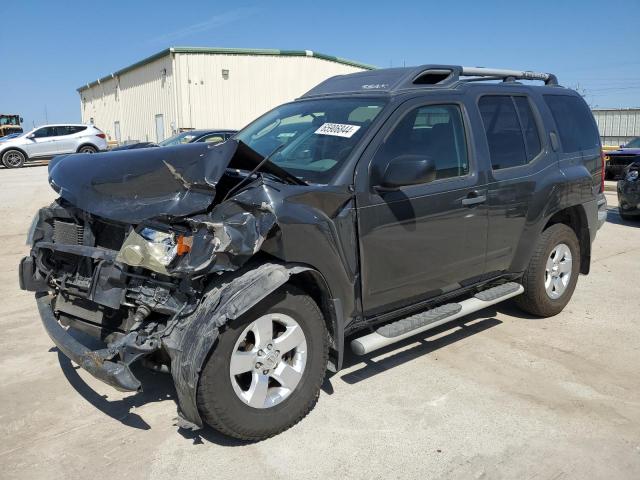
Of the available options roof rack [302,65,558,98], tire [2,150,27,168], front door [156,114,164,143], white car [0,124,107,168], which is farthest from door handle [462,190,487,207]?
front door [156,114,164,143]

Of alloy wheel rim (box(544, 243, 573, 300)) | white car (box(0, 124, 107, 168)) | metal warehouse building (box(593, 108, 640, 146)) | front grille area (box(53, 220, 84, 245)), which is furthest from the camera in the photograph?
metal warehouse building (box(593, 108, 640, 146))

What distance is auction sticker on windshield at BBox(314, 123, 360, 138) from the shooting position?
377 cm

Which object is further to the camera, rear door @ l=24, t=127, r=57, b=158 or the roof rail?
rear door @ l=24, t=127, r=57, b=158

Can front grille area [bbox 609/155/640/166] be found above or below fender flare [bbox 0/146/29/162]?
below

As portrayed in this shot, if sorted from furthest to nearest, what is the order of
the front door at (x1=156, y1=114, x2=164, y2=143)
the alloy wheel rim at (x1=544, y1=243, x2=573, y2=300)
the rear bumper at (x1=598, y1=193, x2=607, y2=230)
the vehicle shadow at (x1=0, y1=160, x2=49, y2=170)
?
1. the front door at (x1=156, y1=114, x2=164, y2=143)
2. the vehicle shadow at (x1=0, y1=160, x2=49, y2=170)
3. the rear bumper at (x1=598, y1=193, x2=607, y2=230)
4. the alloy wheel rim at (x1=544, y1=243, x2=573, y2=300)

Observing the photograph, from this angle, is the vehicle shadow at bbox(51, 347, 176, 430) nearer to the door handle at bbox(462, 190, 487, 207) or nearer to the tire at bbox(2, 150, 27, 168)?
the door handle at bbox(462, 190, 487, 207)

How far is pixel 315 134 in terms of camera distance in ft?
13.0

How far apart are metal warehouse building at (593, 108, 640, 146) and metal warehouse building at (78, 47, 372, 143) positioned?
13.9 meters

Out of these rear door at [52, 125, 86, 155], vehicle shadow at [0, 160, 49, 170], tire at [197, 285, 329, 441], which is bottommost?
tire at [197, 285, 329, 441]

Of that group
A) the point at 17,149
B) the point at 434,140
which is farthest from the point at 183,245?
the point at 17,149

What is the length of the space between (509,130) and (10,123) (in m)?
40.5

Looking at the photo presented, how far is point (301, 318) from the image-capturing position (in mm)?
3219

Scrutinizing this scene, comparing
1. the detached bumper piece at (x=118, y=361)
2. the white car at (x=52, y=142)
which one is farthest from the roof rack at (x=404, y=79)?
the white car at (x=52, y=142)

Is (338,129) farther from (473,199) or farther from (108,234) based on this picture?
(108,234)
